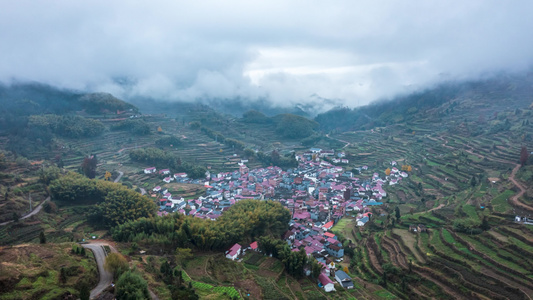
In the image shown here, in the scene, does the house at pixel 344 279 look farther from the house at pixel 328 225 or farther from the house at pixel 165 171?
the house at pixel 165 171

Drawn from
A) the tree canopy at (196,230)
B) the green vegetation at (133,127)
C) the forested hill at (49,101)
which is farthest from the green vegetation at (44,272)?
the forested hill at (49,101)

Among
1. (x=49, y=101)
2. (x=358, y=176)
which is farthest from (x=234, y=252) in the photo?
(x=49, y=101)

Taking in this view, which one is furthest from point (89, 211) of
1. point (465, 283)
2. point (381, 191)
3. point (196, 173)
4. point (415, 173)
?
point (415, 173)

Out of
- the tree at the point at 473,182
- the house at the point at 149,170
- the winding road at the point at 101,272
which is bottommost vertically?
the tree at the point at 473,182

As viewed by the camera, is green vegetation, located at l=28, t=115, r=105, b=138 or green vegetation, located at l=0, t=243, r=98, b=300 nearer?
green vegetation, located at l=0, t=243, r=98, b=300

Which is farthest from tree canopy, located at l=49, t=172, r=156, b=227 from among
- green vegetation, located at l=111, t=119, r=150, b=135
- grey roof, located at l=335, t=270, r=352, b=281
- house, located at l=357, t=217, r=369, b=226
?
green vegetation, located at l=111, t=119, r=150, b=135

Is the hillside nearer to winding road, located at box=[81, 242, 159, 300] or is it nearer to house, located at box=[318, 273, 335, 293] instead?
house, located at box=[318, 273, 335, 293]
